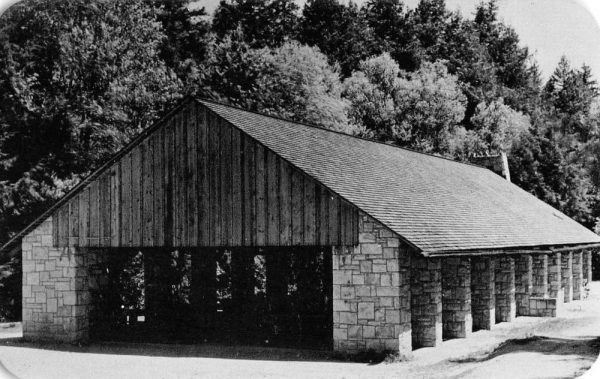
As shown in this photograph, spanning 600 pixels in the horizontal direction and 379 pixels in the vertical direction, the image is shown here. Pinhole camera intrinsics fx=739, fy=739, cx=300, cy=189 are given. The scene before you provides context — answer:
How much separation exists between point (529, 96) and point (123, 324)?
2653 centimetres

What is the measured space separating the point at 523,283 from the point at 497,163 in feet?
50.2

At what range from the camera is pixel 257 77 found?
112 ft

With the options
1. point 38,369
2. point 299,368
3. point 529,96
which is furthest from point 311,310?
point 529,96

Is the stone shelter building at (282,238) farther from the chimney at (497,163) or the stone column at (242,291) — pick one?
the chimney at (497,163)

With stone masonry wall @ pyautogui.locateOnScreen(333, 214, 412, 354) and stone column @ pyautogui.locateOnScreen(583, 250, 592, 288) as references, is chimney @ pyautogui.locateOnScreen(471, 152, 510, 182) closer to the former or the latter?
stone column @ pyautogui.locateOnScreen(583, 250, 592, 288)

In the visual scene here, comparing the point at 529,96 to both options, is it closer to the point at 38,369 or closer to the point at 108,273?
the point at 108,273

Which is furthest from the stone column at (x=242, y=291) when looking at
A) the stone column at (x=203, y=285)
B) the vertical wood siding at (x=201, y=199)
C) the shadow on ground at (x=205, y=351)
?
the vertical wood siding at (x=201, y=199)

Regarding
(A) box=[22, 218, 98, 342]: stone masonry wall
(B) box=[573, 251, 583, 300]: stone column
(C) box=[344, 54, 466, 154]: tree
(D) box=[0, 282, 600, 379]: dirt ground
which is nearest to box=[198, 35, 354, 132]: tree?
(C) box=[344, 54, 466, 154]: tree

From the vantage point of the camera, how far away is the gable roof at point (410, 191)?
16047 mm

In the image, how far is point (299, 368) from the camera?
14.2 meters

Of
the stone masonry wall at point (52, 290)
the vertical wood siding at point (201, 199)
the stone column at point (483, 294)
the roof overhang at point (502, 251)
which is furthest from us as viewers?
the stone column at point (483, 294)

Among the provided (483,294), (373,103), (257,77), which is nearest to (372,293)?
(483,294)

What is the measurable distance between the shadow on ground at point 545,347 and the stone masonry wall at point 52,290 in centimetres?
931

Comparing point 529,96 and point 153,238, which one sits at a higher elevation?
point 529,96
